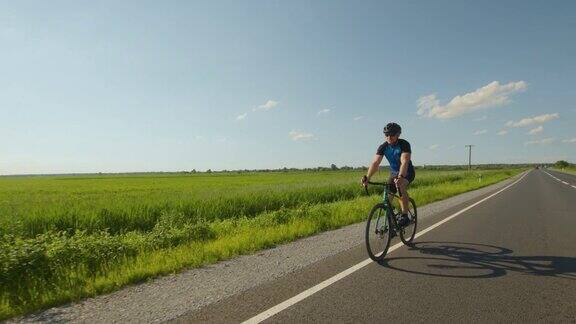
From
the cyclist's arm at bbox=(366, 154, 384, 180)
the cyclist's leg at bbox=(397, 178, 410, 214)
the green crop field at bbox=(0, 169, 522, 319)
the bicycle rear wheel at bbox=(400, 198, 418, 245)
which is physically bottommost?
the green crop field at bbox=(0, 169, 522, 319)

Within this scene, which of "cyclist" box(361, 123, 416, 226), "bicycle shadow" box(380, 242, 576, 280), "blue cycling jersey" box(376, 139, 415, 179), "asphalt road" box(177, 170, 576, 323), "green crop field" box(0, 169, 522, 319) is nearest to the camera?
"asphalt road" box(177, 170, 576, 323)

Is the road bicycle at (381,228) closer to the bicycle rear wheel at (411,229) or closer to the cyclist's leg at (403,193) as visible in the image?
Result: the cyclist's leg at (403,193)

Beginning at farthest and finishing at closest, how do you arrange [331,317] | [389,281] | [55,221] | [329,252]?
[55,221]
[329,252]
[389,281]
[331,317]

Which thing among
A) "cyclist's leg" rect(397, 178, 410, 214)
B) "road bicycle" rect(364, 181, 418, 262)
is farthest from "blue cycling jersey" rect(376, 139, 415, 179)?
"road bicycle" rect(364, 181, 418, 262)

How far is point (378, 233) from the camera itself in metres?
7.16

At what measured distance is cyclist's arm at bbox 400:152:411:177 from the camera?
7.36 metres

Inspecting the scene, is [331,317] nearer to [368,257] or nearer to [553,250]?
[368,257]

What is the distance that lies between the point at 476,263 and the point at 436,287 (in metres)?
1.68

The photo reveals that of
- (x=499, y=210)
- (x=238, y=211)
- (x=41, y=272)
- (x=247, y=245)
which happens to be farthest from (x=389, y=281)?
(x=238, y=211)

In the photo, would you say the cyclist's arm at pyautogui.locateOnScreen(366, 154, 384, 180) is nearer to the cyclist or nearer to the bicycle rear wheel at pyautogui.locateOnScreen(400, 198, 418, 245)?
the cyclist

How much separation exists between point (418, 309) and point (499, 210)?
Answer: 463 inches

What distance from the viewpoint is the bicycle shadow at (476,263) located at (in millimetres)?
6137

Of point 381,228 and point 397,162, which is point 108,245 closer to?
point 381,228

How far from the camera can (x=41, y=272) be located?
6.50 meters
